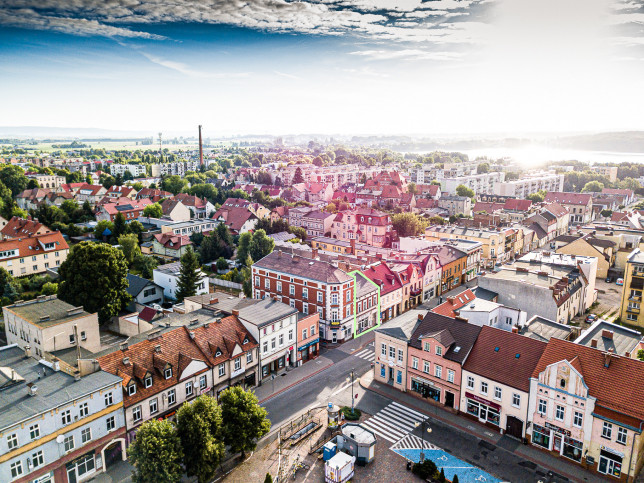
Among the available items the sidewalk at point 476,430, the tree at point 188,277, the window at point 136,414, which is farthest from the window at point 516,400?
the tree at point 188,277

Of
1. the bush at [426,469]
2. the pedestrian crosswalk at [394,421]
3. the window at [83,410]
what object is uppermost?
the window at [83,410]

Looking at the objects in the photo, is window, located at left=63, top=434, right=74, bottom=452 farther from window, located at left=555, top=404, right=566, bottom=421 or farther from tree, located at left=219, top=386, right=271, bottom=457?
window, located at left=555, top=404, right=566, bottom=421

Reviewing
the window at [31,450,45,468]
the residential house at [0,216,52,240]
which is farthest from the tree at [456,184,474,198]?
the window at [31,450,45,468]

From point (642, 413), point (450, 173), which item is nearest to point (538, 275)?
point (642, 413)

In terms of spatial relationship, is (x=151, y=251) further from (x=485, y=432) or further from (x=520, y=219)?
(x=520, y=219)

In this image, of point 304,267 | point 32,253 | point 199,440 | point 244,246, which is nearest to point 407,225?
point 244,246

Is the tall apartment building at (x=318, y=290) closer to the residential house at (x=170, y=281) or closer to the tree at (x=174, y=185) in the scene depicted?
the residential house at (x=170, y=281)

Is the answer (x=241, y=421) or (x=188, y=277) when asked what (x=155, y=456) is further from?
(x=188, y=277)
